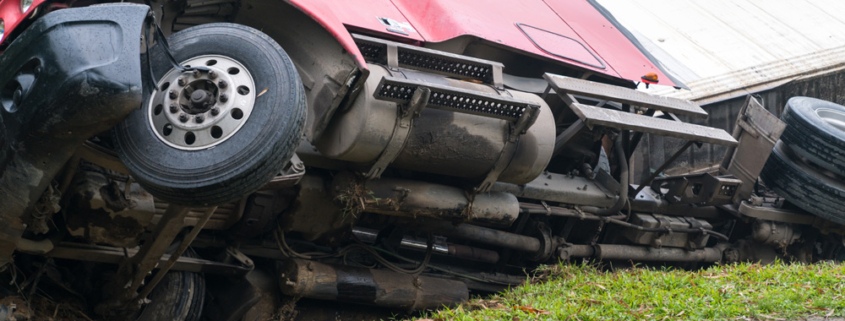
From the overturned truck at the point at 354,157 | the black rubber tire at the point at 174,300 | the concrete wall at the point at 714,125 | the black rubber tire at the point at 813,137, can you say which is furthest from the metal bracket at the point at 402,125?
the black rubber tire at the point at 813,137

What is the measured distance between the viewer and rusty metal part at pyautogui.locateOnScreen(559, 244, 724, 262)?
5992mm

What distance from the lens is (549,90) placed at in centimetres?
527

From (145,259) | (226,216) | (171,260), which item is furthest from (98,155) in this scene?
(226,216)

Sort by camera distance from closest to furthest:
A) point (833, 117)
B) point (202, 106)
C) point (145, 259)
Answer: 1. point (202, 106)
2. point (145, 259)
3. point (833, 117)

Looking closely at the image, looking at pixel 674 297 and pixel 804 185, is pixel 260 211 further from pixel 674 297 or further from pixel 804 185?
pixel 804 185

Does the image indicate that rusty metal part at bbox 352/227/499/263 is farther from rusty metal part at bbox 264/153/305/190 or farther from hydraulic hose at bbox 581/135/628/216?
rusty metal part at bbox 264/153/305/190

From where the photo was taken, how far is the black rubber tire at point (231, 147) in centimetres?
315

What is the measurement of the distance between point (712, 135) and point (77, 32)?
12.9ft

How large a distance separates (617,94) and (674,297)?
1.41 metres

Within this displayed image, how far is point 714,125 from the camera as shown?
825cm

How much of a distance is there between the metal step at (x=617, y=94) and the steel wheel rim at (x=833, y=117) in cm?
168

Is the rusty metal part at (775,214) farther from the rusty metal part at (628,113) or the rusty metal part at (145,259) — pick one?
the rusty metal part at (145,259)

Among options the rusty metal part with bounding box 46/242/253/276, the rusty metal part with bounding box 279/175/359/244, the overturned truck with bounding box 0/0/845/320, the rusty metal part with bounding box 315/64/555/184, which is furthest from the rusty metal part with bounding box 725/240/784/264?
the rusty metal part with bounding box 46/242/253/276

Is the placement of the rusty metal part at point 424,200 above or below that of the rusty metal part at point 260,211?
above
